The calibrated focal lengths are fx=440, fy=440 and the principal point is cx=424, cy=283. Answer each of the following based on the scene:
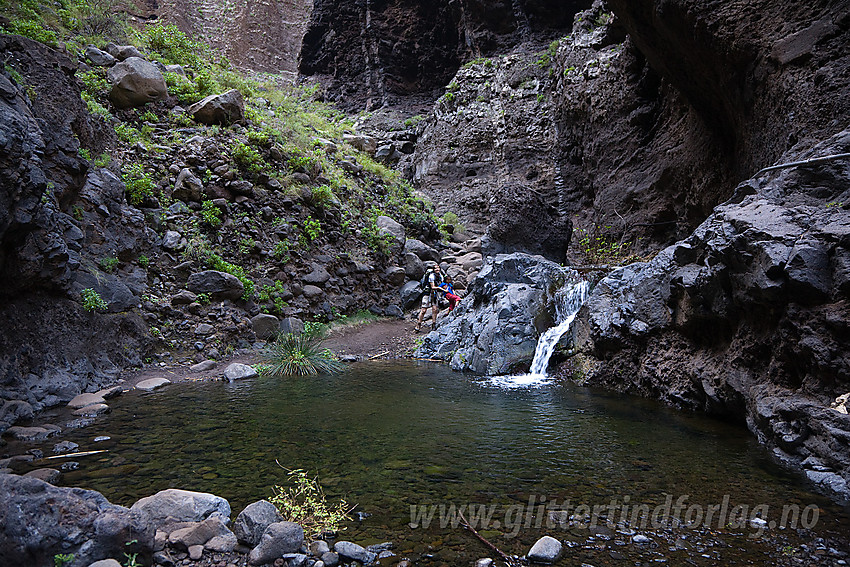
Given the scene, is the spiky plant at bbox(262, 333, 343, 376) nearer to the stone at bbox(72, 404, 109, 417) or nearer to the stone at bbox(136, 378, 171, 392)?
the stone at bbox(136, 378, 171, 392)

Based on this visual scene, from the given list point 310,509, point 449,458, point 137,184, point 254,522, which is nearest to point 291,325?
point 137,184

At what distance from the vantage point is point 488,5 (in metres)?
22.7

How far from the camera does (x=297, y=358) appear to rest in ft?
28.4

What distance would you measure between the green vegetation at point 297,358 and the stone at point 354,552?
6058 millimetres

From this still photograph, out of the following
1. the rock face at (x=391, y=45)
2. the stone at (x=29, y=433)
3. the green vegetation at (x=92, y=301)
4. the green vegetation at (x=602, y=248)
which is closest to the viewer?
the stone at (x=29, y=433)

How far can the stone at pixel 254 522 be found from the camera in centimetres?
252

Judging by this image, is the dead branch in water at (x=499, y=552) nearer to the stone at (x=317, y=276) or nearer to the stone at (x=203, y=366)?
the stone at (x=203, y=366)

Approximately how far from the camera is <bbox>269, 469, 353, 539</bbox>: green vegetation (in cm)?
280

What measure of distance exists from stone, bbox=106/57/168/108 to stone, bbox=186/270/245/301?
5375 mm

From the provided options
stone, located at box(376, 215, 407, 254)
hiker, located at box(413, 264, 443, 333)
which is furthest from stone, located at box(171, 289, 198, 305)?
stone, located at box(376, 215, 407, 254)

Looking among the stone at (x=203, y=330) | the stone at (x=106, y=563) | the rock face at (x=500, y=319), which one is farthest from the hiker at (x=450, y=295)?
the stone at (x=106, y=563)

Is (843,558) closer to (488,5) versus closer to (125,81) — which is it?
(125,81)

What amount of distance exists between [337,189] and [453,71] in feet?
54.8

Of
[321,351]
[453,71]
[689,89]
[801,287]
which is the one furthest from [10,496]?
[453,71]
